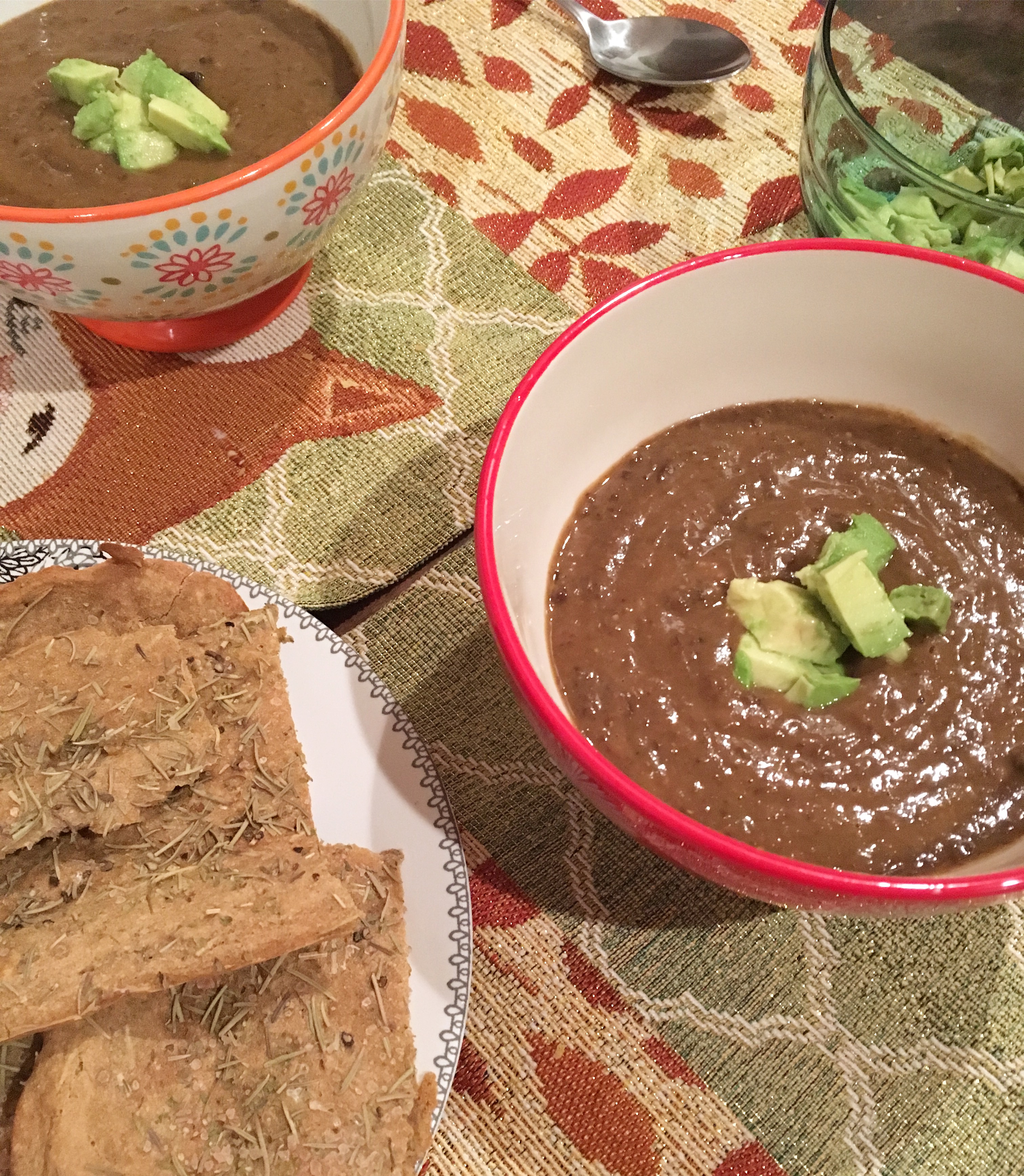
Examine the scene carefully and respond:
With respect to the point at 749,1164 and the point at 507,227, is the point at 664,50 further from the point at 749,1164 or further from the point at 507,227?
the point at 749,1164

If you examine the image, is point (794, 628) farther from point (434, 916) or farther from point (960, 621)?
point (434, 916)

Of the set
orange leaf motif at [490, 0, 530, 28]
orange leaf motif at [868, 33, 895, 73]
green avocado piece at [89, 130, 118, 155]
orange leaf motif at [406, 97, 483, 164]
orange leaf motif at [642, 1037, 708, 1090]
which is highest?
orange leaf motif at [868, 33, 895, 73]

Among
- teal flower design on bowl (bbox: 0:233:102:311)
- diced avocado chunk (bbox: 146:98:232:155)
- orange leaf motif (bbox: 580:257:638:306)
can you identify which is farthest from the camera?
orange leaf motif (bbox: 580:257:638:306)

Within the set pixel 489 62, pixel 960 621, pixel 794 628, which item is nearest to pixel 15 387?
pixel 489 62

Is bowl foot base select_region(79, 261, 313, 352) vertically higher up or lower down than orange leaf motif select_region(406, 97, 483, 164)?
lower down

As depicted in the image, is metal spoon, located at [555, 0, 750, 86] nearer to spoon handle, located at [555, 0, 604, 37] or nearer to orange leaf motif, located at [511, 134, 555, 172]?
spoon handle, located at [555, 0, 604, 37]

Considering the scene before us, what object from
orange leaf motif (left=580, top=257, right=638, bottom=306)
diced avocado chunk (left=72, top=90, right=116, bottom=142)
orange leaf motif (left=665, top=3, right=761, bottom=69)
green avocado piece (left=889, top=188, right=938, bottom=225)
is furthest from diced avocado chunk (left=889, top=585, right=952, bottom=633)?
orange leaf motif (left=665, top=3, right=761, bottom=69)

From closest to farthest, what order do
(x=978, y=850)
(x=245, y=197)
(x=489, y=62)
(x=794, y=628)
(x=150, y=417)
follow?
(x=978, y=850), (x=794, y=628), (x=245, y=197), (x=150, y=417), (x=489, y=62)
